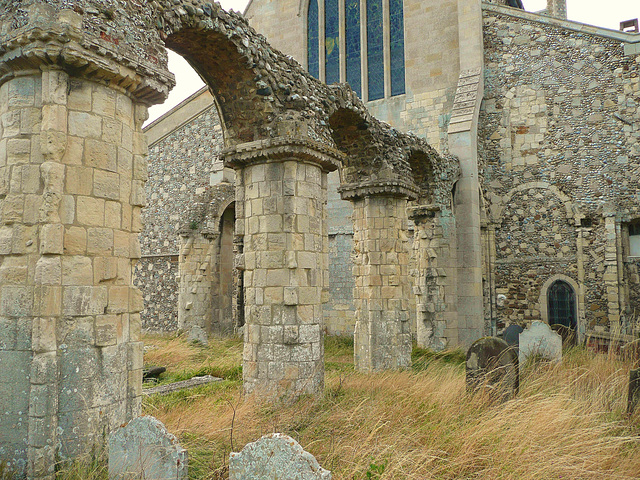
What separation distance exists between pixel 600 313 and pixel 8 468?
44.0 ft

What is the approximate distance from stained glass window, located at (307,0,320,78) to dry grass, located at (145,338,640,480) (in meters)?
12.5

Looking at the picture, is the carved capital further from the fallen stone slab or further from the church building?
the church building

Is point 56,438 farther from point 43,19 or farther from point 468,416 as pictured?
point 468,416

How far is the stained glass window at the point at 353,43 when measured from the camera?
1625cm

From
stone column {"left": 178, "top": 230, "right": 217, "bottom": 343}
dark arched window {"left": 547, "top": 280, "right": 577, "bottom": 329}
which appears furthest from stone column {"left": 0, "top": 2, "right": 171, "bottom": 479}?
dark arched window {"left": 547, "top": 280, "right": 577, "bottom": 329}

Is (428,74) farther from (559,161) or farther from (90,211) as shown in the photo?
(90,211)

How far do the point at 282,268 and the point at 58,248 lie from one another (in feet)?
10.8

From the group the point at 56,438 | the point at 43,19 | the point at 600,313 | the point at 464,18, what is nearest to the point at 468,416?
the point at 56,438

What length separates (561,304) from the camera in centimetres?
1373

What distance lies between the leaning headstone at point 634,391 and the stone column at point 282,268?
3.65 m

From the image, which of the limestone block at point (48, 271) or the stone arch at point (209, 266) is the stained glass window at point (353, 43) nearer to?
the stone arch at point (209, 266)

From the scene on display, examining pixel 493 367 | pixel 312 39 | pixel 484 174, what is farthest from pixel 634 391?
pixel 312 39

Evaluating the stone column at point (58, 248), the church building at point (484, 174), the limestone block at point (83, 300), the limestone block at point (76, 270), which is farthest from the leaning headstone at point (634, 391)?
the church building at point (484, 174)

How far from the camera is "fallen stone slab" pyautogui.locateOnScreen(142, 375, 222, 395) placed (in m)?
7.43
